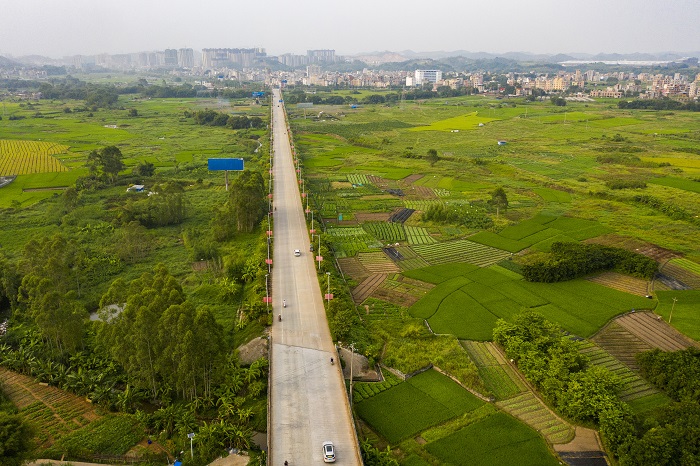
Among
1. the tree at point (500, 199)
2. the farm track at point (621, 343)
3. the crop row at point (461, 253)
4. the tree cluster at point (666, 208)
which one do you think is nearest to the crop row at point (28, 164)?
the crop row at point (461, 253)

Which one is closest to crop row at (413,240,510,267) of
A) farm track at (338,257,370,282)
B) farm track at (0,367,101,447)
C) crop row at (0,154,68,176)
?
farm track at (338,257,370,282)

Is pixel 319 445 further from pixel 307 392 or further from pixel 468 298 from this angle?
pixel 468 298

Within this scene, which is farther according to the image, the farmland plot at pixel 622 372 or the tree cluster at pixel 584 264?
the tree cluster at pixel 584 264

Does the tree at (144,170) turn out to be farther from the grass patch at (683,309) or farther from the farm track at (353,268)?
the grass patch at (683,309)

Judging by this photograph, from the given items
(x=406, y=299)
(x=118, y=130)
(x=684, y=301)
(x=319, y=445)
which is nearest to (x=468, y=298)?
(x=406, y=299)

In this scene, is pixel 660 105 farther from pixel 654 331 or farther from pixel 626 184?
pixel 654 331
